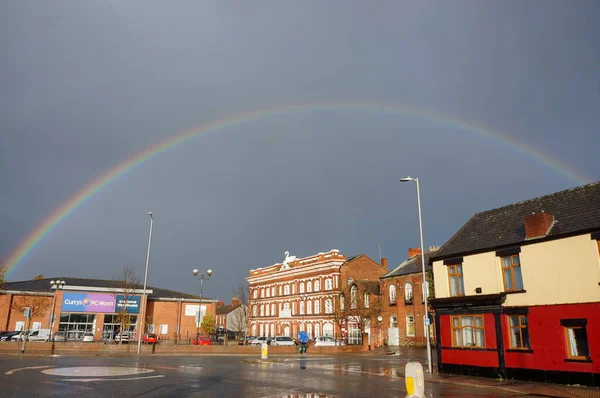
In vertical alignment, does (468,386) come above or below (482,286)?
below

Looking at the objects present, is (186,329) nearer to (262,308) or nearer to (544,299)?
(262,308)

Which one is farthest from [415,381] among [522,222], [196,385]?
[522,222]

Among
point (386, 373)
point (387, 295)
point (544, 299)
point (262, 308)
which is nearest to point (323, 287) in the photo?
point (387, 295)

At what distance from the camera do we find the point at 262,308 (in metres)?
94.1

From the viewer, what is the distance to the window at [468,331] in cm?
2402

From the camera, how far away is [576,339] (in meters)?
20.2

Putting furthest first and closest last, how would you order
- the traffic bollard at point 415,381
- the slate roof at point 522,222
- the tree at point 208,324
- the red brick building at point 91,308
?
the tree at point 208,324 → the red brick building at point 91,308 → the slate roof at point 522,222 → the traffic bollard at point 415,381

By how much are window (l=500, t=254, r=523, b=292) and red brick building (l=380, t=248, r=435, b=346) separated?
1335 inches

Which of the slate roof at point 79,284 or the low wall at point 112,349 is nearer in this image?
the low wall at point 112,349

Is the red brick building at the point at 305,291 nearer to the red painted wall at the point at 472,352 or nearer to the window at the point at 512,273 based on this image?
the red painted wall at the point at 472,352

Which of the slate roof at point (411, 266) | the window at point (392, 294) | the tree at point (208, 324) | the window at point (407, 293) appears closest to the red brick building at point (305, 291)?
the window at point (392, 294)

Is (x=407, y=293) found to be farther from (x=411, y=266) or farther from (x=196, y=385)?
(x=196, y=385)

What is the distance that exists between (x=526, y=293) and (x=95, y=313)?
205 feet

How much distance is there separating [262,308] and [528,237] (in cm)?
7627
